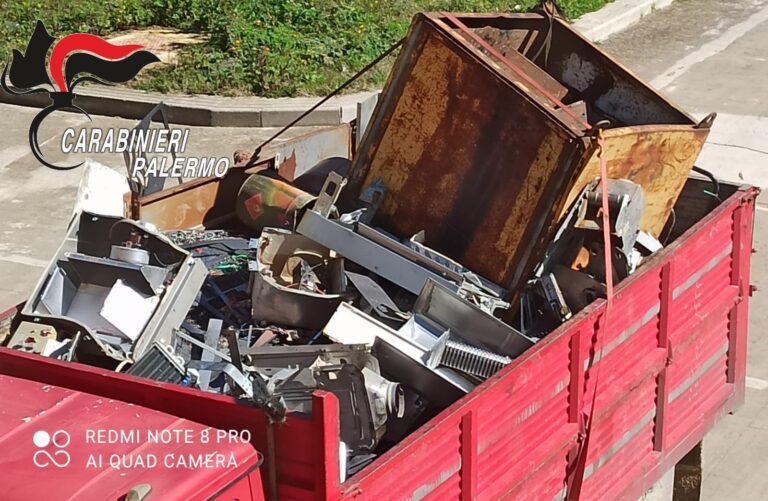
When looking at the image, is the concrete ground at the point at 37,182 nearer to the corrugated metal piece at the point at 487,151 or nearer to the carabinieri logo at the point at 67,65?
the carabinieri logo at the point at 67,65

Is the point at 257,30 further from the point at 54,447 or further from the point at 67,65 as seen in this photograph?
A: the point at 54,447

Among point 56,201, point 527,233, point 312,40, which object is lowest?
point 56,201

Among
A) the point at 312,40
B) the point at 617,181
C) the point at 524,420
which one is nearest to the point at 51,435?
the point at 524,420

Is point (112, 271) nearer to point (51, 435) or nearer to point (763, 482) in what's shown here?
point (51, 435)

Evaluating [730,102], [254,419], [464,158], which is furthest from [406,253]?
[730,102]

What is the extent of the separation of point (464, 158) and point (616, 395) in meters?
1.26

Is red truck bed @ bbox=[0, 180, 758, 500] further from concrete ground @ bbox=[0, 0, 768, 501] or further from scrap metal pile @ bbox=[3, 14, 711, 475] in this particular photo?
concrete ground @ bbox=[0, 0, 768, 501]

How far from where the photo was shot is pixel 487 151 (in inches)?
200

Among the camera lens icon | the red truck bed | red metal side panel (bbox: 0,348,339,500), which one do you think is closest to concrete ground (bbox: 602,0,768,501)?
the red truck bed

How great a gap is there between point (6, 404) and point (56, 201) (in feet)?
21.5

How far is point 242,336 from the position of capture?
4613 millimetres

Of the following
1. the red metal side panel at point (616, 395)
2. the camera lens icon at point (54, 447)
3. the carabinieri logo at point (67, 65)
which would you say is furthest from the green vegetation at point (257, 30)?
the camera lens icon at point (54, 447)

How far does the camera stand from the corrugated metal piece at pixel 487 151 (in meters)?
4.90

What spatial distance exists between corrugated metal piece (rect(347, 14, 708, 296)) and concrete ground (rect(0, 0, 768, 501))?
61.4 inches
